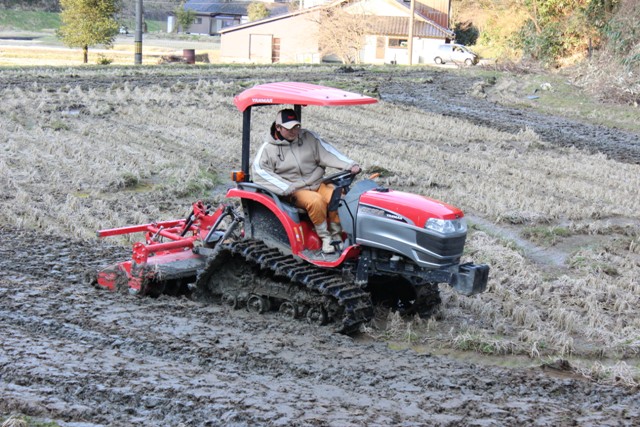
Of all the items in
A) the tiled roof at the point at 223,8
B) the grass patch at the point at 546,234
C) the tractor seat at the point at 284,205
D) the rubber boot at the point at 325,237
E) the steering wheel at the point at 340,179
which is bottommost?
the grass patch at the point at 546,234

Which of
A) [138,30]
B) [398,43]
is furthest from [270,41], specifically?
[138,30]

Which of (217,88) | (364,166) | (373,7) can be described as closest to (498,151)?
(364,166)

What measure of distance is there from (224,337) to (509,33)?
43005mm

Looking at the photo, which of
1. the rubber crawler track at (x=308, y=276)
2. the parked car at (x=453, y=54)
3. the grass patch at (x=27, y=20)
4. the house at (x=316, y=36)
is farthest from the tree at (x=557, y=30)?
the grass patch at (x=27, y=20)

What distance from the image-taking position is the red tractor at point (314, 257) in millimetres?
7402

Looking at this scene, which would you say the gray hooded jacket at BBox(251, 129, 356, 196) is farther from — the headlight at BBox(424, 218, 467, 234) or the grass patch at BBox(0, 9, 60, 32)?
the grass patch at BBox(0, 9, 60, 32)

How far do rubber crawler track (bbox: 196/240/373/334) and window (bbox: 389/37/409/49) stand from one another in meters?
53.9

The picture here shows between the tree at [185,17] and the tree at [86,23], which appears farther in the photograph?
the tree at [185,17]

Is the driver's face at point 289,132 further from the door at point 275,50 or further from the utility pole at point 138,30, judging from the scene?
the door at point 275,50

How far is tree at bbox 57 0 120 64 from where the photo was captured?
45.2 metres

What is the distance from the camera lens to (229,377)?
20.5 ft

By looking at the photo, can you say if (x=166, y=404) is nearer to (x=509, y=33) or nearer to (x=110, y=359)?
(x=110, y=359)

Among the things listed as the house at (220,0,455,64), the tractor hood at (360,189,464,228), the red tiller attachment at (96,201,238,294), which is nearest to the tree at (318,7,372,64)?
the house at (220,0,455,64)

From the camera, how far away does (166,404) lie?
5570mm
